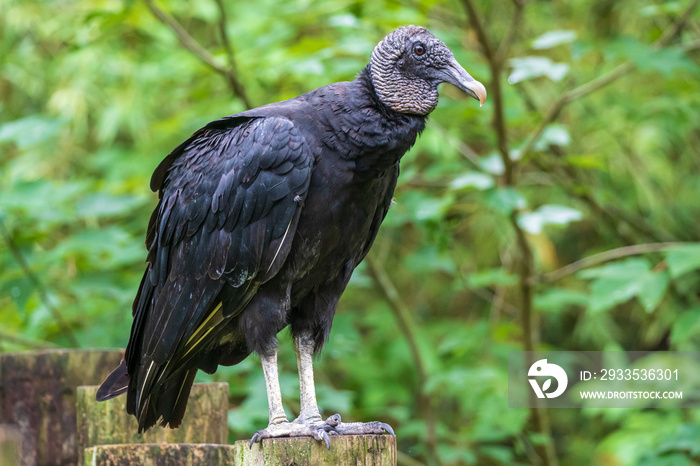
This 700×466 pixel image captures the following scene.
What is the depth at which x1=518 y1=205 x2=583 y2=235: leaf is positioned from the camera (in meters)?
3.97

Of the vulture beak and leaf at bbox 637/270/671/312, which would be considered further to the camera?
leaf at bbox 637/270/671/312

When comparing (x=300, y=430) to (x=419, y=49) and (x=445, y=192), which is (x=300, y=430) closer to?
(x=419, y=49)

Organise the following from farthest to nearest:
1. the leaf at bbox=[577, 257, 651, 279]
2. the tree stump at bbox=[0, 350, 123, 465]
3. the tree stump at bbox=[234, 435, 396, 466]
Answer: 1. the leaf at bbox=[577, 257, 651, 279]
2. the tree stump at bbox=[0, 350, 123, 465]
3. the tree stump at bbox=[234, 435, 396, 466]

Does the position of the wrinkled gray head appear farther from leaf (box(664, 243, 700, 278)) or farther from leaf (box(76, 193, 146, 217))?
leaf (box(76, 193, 146, 217))

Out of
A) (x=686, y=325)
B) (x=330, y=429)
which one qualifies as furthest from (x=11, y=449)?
(x=686, y=325)

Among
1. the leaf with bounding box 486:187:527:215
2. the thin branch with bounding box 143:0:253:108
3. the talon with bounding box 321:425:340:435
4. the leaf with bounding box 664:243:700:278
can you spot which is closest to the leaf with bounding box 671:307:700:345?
the leaf with bounding box 664:243:700:278

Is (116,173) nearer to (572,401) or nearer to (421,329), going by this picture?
(421,329)

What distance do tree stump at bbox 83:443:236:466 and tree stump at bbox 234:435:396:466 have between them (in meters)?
0.41

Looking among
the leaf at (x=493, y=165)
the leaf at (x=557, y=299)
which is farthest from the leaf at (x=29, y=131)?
the leaf at (x=557, y=299)

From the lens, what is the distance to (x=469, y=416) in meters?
6.55

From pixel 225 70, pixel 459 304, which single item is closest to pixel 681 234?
pixel 459 304

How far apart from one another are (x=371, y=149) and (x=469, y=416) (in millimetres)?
4290

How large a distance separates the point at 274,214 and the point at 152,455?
103 centimetres

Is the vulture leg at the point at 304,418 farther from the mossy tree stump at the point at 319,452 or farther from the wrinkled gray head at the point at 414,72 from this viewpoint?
the wrinkled gray head at the point at 414,72
